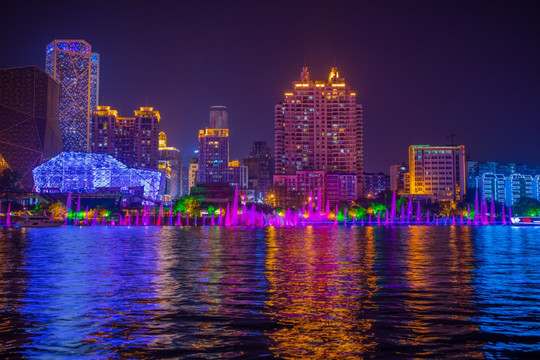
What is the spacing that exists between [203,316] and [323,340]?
5669 millimetres

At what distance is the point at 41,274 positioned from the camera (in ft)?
109

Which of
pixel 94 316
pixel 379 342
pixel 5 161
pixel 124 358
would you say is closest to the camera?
pixel 124 358

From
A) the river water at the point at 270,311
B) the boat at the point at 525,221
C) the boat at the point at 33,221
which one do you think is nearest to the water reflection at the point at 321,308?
the river water at the point at 270,311

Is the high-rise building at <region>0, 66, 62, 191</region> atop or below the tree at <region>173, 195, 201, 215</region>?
atop

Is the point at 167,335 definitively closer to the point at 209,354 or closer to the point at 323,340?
the point at 209,354

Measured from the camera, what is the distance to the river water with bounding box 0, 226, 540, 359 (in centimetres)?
1552

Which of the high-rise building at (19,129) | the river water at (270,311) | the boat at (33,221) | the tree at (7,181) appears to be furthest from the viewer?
the high-rise building at (19,129)

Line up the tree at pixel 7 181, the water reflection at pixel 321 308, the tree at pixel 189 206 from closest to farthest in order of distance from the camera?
1. the water reflection at pixel 321 308
2. the tree at pixel 7 181
3. the tree at pixel 189 206

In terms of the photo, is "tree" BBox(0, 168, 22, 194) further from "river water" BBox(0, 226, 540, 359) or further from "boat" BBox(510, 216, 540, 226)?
"boat" BBox(510, 216, 540, 226)

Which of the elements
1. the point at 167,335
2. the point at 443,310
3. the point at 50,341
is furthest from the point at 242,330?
the point at 443,310

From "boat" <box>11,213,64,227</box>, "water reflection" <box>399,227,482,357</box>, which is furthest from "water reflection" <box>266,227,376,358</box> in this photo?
"boat" <box>11,213,64,227</box>

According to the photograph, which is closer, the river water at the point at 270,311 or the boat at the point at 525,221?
the river water at the point at 270,311

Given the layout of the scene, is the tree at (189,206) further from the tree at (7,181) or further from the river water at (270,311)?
the river water at (270,311)

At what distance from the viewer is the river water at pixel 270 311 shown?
15.5m
